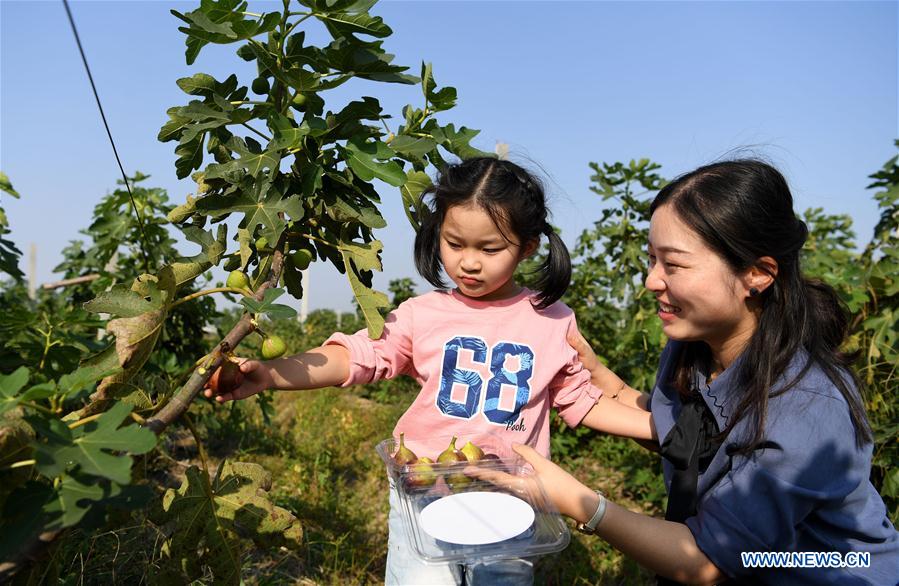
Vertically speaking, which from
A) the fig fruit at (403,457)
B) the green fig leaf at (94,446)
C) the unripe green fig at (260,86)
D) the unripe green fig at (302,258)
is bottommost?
the fig fruit at (403,457)

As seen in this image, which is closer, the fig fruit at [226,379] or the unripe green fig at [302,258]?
the fig fruit at [226,379]

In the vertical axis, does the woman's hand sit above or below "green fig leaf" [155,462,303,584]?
above

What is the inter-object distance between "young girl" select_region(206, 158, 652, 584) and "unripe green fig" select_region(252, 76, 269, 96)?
0.55m

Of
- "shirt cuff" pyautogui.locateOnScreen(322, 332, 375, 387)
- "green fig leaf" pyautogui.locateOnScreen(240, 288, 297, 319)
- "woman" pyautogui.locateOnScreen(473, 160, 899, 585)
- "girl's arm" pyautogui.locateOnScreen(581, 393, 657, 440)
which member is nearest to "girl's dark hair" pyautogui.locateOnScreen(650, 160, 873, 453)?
"woman" pyautogui.locateOnScreen(473, 160, 899, 585)

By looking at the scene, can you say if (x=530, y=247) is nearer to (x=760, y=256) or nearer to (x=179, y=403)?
(x=760, y=256)

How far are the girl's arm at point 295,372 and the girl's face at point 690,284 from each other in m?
0.90

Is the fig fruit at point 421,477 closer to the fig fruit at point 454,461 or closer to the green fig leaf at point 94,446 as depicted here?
the fig fruit at point 454,461

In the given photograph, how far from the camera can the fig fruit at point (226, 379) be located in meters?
1.60

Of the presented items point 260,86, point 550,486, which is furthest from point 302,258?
point 550,486

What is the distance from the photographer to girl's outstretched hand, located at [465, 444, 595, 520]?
63.3 inches

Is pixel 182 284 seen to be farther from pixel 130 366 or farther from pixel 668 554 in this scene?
pixel 668 554

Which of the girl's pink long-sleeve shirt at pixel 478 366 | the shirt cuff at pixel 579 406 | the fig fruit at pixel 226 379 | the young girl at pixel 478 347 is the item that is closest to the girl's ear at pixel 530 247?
the young girl at pixel 478 347

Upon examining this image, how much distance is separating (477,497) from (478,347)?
564 millimetres

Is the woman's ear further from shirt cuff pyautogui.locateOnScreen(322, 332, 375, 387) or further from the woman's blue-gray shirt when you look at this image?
shirt cuff pyautogui.locateOnScreen(322, 332, 375, 387)
